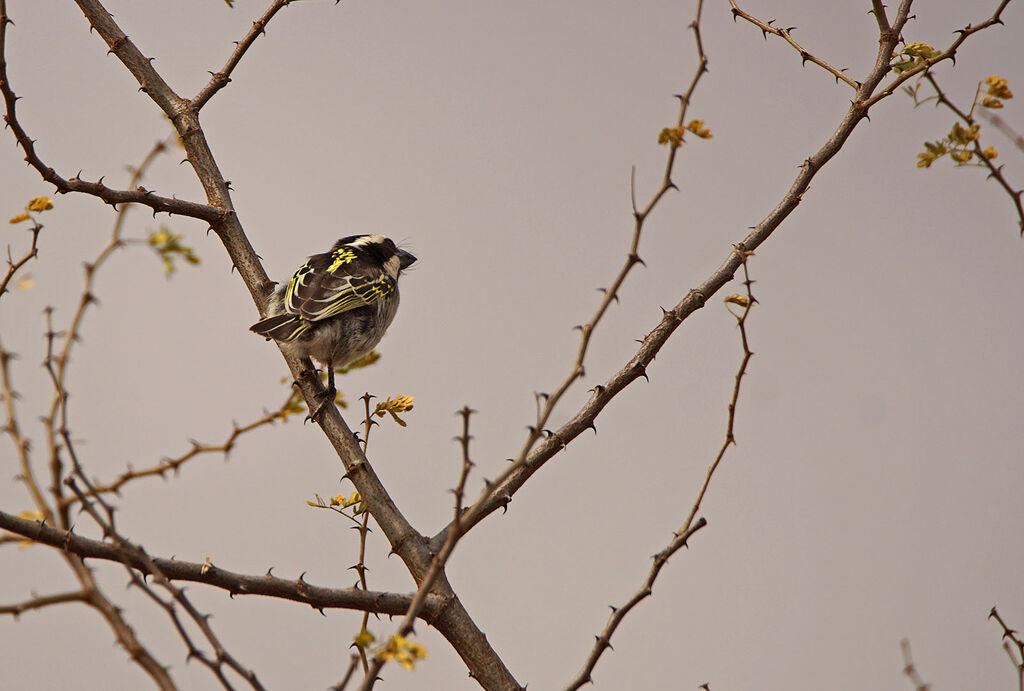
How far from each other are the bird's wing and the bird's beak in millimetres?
231

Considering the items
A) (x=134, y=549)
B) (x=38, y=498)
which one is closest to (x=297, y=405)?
(x=134, y=549)

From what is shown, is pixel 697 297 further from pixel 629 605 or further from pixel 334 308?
pixel 334 308

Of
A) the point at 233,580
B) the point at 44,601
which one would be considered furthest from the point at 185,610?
the point at 233,580

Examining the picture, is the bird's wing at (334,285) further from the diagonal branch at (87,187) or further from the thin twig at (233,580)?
the thin twig at (233,580)

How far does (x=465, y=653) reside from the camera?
1.64m

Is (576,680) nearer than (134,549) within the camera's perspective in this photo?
No

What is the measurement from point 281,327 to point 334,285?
37 centimetres

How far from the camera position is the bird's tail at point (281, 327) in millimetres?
2168

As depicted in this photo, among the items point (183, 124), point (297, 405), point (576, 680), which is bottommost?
point (576, 680)

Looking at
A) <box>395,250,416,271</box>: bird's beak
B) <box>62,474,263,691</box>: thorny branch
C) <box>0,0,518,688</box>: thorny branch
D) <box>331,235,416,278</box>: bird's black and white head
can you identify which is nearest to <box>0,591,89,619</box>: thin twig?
<box>62,474,263,691</box>: thorny branch

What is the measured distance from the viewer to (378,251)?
2.97m

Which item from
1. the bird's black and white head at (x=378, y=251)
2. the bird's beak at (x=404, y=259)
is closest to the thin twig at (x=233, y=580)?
the bird's black and white head at (x=378, y=251)

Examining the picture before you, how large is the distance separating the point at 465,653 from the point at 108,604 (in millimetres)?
747

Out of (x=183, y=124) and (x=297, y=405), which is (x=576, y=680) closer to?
(x=297, y=405)
